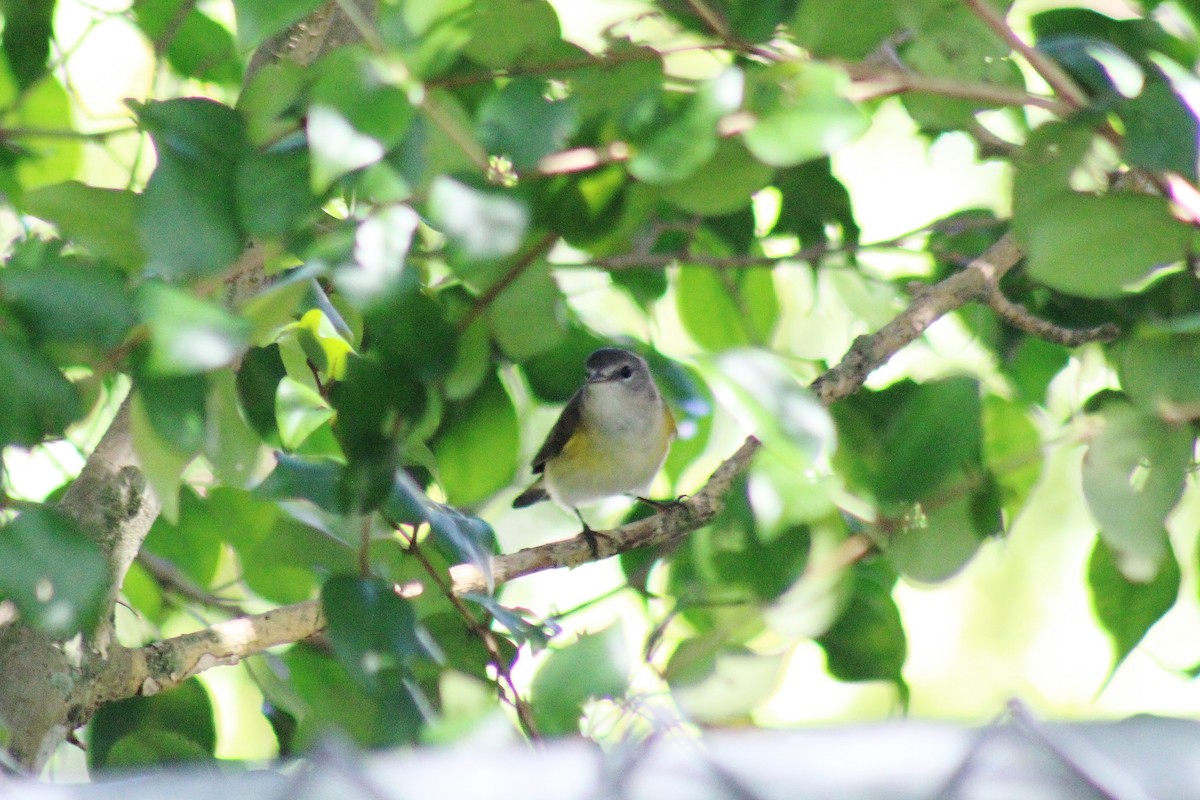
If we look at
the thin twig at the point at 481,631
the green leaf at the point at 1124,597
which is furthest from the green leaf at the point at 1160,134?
the thin twig at the point at 481,631

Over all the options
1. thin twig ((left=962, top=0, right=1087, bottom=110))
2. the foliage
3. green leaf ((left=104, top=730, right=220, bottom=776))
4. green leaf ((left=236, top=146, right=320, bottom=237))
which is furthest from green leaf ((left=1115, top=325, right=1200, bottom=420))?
green leaf ((left=104, top=730, right=220, bottom=776))

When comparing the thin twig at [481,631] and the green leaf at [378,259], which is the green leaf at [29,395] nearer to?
the green leaf at [378,259]

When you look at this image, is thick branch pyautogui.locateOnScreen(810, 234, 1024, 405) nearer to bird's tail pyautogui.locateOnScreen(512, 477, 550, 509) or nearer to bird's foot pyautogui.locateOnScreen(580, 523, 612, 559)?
bird's foot pyautogui.locateOnScreen(580, 523, 612, 559)

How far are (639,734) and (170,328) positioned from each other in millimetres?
441

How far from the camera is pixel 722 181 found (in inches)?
43.4

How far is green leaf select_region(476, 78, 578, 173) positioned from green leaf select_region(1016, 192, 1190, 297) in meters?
0.42

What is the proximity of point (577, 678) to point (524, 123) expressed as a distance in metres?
0.46

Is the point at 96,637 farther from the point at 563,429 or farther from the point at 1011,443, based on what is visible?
the point at 563,429

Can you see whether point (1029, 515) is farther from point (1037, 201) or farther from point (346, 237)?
point (346, 237)

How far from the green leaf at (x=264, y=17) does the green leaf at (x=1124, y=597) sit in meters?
0.96

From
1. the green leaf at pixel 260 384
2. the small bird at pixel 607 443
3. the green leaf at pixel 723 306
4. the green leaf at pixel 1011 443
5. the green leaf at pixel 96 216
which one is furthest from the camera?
the small bird at pixel 607 443

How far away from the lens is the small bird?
3113mm

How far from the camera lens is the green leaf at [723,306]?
1883mm

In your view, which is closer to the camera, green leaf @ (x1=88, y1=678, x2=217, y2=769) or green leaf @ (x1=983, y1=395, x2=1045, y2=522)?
green leaf @ (x1=983, y1=395, x2=1045, y2=522)
